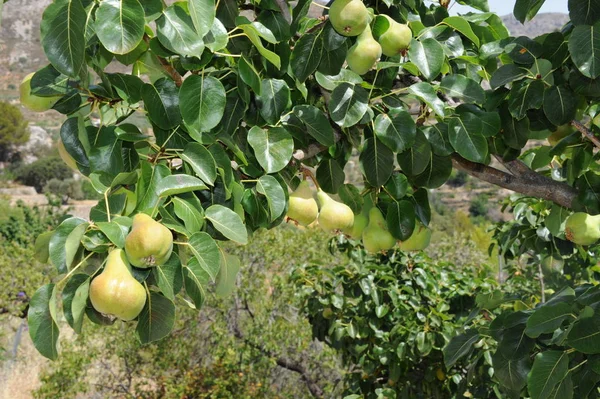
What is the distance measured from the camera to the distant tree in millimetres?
25453

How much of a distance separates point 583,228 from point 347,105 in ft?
1.98

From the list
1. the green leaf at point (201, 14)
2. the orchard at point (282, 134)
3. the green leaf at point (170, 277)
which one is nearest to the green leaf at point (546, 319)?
the orchard at point (282, 134)

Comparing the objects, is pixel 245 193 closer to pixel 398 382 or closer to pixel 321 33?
pixel 321 33

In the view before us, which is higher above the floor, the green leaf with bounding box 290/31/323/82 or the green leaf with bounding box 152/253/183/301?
the green leaf with bounding box 290/31/323/82

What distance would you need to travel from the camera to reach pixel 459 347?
1353mm

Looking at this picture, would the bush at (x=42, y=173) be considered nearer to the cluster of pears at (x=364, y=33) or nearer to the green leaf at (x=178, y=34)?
the cluster of pears at (x=364, y=33)

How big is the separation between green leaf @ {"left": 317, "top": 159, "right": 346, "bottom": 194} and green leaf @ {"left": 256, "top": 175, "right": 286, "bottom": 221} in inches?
10.1

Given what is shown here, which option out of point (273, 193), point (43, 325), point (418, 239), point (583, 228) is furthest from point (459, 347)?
point (43, 325)

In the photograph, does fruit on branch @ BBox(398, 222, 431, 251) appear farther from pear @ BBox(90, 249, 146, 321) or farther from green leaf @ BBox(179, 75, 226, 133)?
pear @ BBox(90, 249, 146, 321)

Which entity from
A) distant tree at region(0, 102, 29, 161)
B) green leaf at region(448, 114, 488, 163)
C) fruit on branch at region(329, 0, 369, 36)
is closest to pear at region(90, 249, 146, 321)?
fruit on branch at region(329, 0, 369, 36)

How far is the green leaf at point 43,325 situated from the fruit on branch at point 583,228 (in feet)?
3.31

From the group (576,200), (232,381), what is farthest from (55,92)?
(232,381)

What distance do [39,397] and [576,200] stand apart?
4237mm

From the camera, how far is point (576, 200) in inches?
49.8
